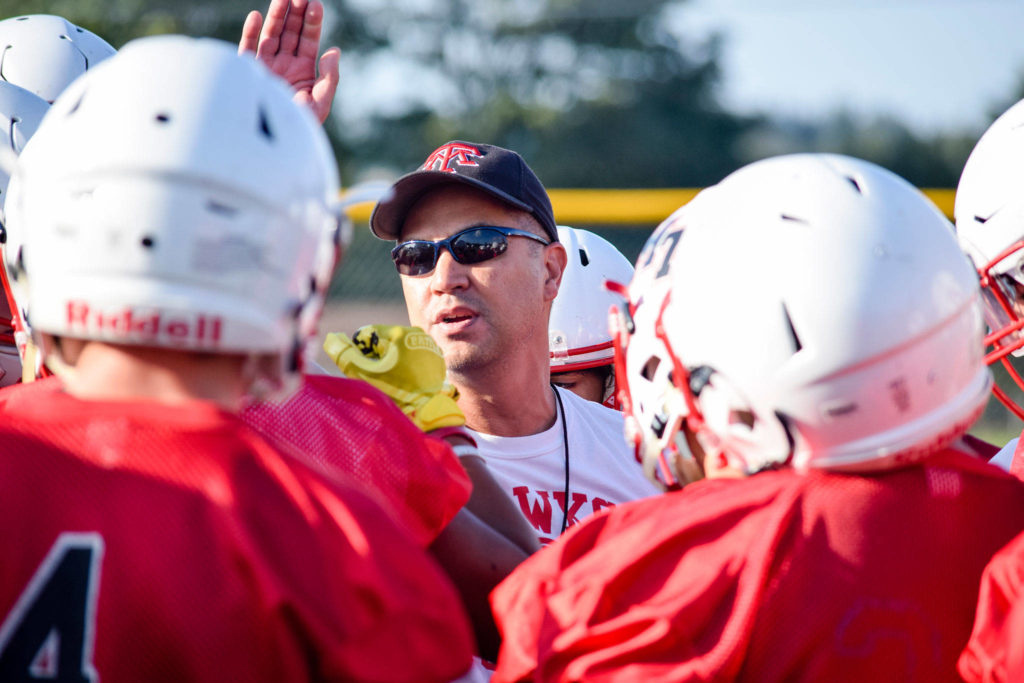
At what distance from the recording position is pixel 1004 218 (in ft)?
9.54

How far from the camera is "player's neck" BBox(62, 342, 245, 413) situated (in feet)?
5.57

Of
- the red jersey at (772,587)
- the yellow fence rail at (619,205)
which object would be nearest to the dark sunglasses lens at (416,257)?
the red jersey at (772,587)

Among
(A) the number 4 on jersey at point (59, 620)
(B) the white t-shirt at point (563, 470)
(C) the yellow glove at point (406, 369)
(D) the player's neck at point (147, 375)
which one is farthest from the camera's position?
(B) the white t-shirt at point (563, 470)

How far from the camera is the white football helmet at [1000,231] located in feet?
9.37

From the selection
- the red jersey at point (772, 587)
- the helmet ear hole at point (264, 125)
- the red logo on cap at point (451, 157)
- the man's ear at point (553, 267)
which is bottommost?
the man's ear at point (553, 267)

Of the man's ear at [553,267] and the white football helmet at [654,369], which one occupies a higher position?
the white football helmet at [654,369]

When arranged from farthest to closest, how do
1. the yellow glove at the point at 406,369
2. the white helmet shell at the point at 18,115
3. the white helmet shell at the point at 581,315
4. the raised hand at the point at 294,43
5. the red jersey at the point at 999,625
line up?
1. the white helmet shell at the point at 581,315
2. the white helmet shell at the point at 18,115
3. the raised hand at the point at 294,43
4. the yellow glove at the point at 406,369
5. the red jersey at the point at 999,625

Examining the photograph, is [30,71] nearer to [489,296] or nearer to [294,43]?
[294,43]

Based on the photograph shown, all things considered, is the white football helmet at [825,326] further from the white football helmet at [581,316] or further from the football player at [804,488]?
the white football helmet at [581,316]

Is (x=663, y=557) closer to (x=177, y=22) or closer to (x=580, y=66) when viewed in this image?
(x=177, y=22)

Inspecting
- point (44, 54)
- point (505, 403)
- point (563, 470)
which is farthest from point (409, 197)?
point (44, 54)

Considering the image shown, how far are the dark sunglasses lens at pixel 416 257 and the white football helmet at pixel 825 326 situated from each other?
6.28 feet

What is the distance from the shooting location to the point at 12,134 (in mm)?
3002

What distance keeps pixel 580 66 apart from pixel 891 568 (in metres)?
24.1
